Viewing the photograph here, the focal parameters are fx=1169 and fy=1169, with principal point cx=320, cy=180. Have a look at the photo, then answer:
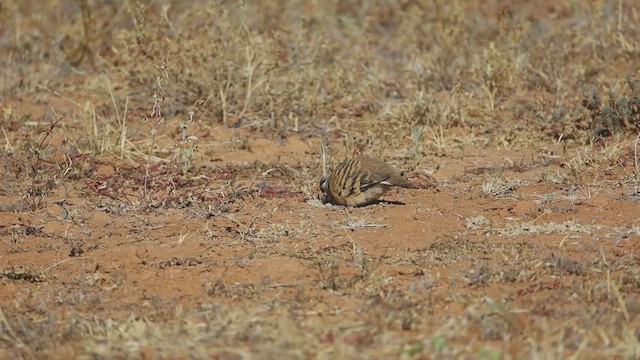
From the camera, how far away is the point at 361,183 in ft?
24.9

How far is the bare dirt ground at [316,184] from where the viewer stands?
522 centimetres

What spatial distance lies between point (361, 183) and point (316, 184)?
0.92m

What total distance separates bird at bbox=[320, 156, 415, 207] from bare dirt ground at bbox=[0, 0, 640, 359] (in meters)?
0.12

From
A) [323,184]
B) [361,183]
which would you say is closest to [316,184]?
[323,184]

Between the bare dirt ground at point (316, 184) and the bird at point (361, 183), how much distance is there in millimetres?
118

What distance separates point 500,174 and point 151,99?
3831 mm

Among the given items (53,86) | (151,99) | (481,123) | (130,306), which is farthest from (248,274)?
(53,86)

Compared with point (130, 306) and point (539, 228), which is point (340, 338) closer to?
point (130, 306)

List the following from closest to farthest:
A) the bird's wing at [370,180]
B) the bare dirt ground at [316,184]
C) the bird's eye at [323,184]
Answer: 1. the bare dirt ground at [316,184]
2. the bird's wing at [370,180]
3. the bird's eye at [323,184]

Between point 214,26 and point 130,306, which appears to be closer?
point 130,306

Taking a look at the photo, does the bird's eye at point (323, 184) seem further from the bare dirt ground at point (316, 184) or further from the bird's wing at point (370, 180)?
the bird's wing at point (370, 180)

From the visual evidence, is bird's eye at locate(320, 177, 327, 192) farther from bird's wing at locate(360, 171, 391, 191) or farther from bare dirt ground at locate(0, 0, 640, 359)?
bird's wing at locate(360, 171, 391, 191)

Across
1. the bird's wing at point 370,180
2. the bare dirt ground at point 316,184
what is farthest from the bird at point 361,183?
the bare dirt ground at point 316,184

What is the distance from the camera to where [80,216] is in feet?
25.5
